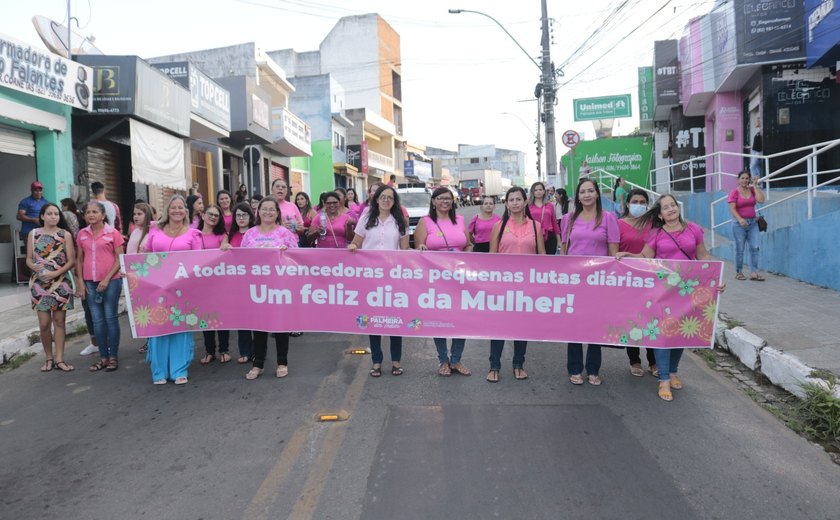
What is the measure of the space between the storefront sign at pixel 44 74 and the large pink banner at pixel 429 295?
6.18m

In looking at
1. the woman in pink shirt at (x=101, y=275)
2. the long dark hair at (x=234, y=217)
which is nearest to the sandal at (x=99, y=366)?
the woman in pink shirt at (x=101, y=275)

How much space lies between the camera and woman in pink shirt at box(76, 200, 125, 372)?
639cm

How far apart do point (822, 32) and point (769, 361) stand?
1305 centimetres

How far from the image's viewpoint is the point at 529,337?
5750 mm

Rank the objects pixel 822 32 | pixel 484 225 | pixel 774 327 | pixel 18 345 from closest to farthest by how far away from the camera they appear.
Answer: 1. pixel 774 327
2. pixel 18 345
3. pixel 484 225
4. pixel 822 32

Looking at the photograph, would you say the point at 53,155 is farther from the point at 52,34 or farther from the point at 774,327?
the point at 774,327

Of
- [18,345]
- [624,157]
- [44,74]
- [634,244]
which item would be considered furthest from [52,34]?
[624,157]

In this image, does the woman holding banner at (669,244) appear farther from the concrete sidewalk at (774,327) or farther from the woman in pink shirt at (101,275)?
the woman in pink shirt at (101,275)

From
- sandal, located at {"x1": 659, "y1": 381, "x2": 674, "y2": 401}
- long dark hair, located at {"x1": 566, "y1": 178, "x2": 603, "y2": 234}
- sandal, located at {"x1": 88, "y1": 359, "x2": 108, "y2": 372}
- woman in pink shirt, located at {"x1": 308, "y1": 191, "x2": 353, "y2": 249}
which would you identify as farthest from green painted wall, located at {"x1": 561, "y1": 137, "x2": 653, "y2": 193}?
sandal, located at {"x1": 88, "y1": 359, "x2": 108, "y2": 372}

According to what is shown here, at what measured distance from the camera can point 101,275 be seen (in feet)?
21.0

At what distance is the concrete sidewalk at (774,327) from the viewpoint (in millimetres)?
5770

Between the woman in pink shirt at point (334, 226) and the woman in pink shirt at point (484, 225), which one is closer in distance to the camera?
the woman in pink shirt at point (484, 225)

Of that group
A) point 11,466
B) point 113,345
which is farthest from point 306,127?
point 11,466

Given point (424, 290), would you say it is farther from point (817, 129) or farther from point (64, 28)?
point (817, 129)
